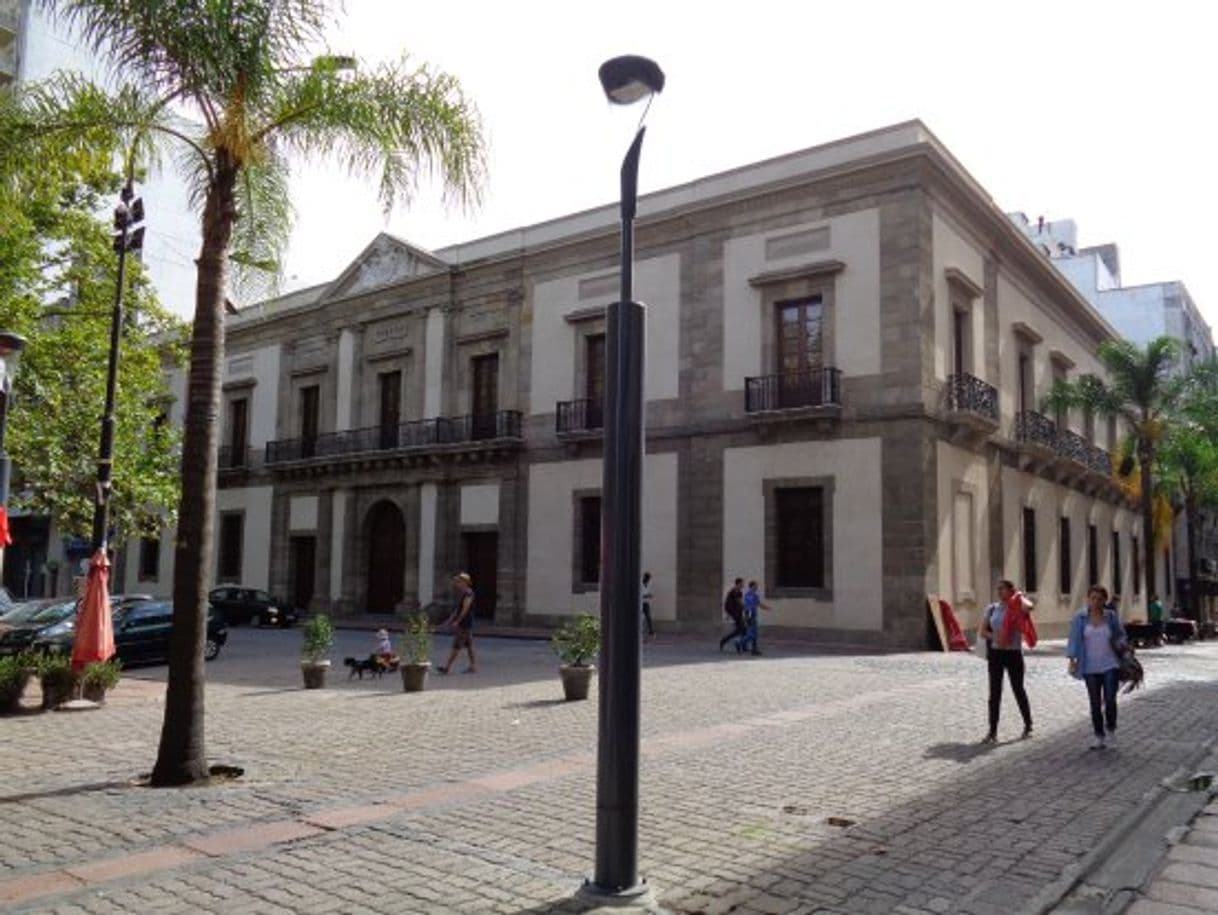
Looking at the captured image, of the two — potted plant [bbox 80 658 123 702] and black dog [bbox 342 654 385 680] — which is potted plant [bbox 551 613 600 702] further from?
potted plant [bbox 80 658 123 702]

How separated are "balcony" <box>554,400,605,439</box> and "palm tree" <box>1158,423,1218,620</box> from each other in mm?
18487

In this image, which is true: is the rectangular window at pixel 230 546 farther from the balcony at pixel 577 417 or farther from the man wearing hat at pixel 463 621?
the man wearing hat at pixel 463 621

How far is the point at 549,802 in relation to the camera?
23.4 ft

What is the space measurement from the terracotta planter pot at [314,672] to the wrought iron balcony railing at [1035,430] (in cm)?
1999

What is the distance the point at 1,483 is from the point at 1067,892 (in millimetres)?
6999

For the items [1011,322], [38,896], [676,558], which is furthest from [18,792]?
[1011,322]

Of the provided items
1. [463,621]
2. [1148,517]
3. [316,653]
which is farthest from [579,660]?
[1148,517]

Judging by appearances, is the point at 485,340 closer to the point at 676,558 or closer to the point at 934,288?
the point at 676,558

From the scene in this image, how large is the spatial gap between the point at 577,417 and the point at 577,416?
26 mm

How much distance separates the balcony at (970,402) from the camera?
23.1 meters

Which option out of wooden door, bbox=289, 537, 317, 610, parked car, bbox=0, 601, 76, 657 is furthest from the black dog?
wooden door, bbox=289, 537, 317, 610

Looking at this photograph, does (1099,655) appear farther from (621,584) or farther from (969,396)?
(969,396)

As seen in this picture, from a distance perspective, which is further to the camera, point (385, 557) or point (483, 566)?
point (385, 557)

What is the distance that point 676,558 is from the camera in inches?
980
